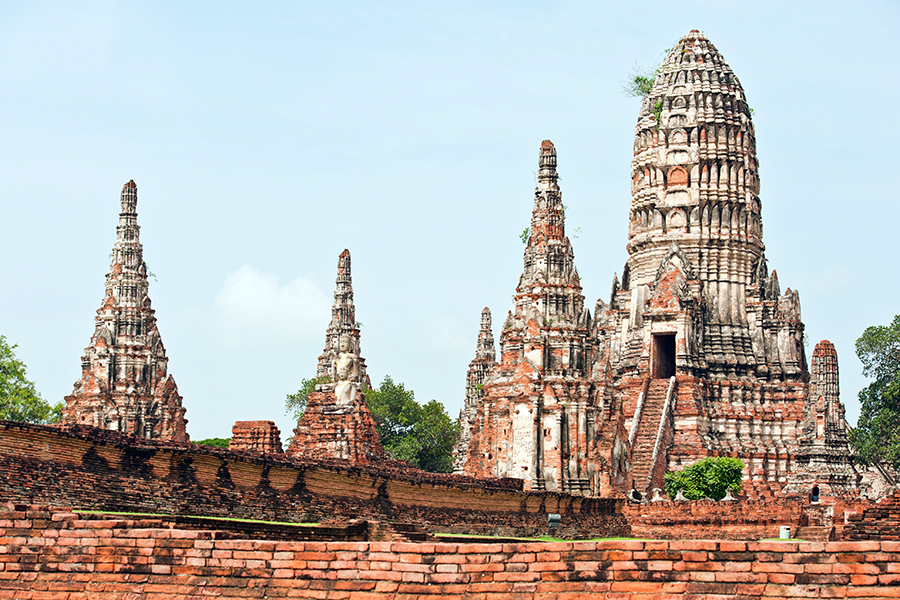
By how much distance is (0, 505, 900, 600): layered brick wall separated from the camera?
893cm

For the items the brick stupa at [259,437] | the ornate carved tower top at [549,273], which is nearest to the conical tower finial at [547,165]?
the ornate carved tower top at [549,273]

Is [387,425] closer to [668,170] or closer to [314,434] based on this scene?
[668,170]

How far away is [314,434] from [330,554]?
565 inches

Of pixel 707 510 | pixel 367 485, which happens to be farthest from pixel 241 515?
pixel 707 510

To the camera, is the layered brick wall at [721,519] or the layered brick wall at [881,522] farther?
the layered brick wall at [721,519]

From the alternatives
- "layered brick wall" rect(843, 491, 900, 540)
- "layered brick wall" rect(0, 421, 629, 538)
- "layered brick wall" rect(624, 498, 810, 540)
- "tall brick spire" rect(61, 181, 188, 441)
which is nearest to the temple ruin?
"layered brick wall" rect(624, 498, 810, 540)

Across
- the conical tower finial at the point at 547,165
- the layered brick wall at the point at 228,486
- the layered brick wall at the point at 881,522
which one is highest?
the conical tower finial at the point at 547,165

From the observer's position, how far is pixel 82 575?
10844 mm

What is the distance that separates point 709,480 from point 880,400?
1628cm

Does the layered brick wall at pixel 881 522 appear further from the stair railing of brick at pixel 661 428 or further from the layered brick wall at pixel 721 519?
the stair railing of brick at pixel 661 428

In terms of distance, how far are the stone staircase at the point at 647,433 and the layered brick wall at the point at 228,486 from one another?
43.0ft

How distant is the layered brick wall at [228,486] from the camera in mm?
15406

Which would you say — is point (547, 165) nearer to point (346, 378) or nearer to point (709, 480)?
point (709, 480)

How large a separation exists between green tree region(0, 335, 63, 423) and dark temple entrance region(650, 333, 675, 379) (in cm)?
1806
